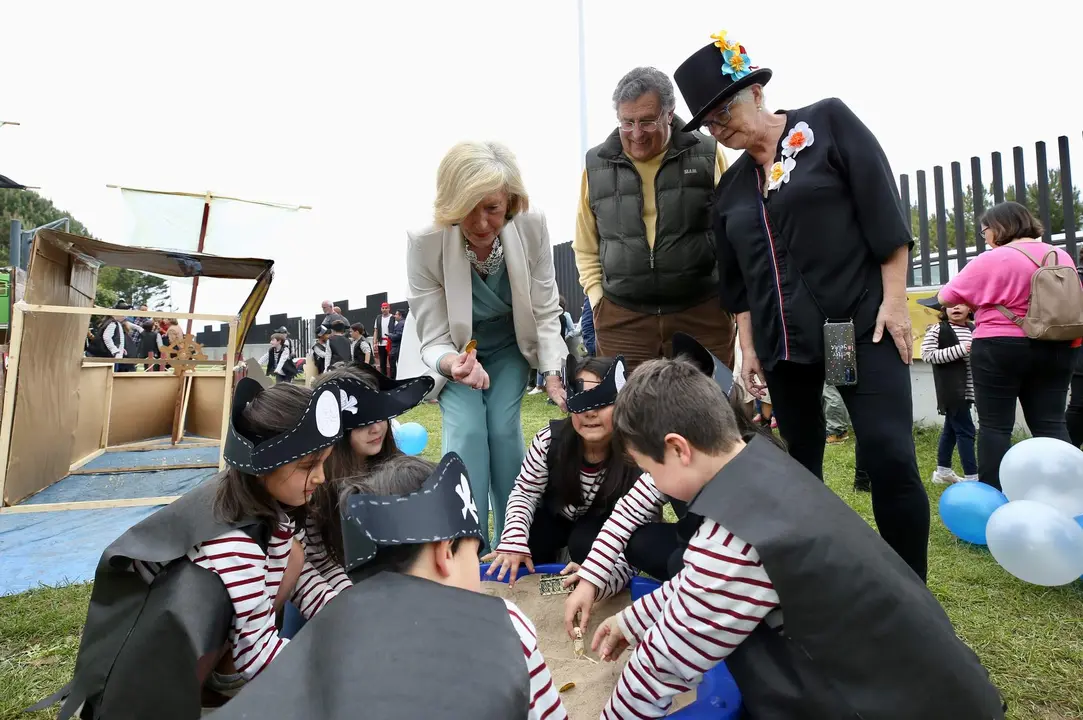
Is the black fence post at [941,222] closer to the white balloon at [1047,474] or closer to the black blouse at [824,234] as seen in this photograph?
the white balloon at [1047,474]

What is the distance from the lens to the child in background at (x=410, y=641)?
35.1 inches

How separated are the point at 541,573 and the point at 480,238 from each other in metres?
1.22

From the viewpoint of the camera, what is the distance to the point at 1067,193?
4.93 m

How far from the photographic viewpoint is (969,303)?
324cm

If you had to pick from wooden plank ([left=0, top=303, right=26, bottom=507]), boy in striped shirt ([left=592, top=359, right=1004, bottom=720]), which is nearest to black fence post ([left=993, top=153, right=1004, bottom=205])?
boy in striped shirt ([left=592, top=359, right=1004, bottom=720])

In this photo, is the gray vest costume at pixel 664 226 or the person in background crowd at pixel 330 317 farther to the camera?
the person in background crowd at pixel 330 317

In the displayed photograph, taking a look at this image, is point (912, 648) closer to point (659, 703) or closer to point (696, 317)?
point (659, 703)

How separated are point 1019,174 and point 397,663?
6.04m

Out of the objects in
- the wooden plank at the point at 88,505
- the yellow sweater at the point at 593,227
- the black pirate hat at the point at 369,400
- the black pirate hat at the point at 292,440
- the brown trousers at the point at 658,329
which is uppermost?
the yellow sweater at the point at 593,227

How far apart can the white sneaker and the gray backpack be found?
4.96 ft

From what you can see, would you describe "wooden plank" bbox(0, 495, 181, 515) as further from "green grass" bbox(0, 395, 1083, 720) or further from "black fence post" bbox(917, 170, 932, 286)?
"black fence post" bbox(917, 170, 932, 286)

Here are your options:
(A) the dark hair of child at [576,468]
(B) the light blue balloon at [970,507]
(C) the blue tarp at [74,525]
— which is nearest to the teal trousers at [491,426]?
(A) the dark hair of child at [576,468]

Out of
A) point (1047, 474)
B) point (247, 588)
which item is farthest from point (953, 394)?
point (247, 588)

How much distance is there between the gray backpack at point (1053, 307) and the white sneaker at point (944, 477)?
151cm
